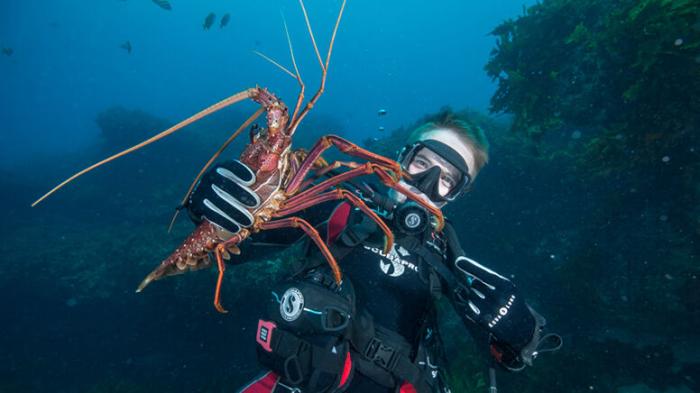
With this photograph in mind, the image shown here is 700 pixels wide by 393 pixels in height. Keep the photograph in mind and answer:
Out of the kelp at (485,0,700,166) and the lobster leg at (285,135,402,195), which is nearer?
the lobster leg at (285,135,402,195)

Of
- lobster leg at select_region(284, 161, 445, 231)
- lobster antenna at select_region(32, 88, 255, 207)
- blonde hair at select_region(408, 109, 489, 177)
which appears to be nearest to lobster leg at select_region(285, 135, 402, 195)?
lobster leg at select_region(284, 161, 445, 231)

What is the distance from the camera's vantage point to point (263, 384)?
236 centimetres

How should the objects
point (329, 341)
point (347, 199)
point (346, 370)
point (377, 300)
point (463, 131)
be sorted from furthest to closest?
point (463, 131), point (377, 300), point (347, 199), point (346, 370), point (329, 341)

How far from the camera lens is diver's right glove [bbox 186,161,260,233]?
2398mm

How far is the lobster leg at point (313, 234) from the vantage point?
7.78 ft

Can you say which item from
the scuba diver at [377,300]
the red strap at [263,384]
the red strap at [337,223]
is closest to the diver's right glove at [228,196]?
the scuba diver at [377,300]

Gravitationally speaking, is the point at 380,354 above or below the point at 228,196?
below

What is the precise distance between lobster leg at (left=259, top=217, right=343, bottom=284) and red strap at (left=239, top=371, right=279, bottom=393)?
83 cm

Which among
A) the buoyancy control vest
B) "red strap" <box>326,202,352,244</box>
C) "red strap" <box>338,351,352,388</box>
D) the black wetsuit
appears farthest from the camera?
"red strap" <box>326,202,352,244</box>

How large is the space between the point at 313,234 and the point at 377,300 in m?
0.81

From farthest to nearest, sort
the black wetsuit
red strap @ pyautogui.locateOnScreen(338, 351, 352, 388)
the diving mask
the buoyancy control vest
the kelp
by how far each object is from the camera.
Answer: the kelp < the diving mask < the black wetsuit < red strap @ pyautogui.locateOnScreen(338, 351, 352, 388) < the buoyancy control vest

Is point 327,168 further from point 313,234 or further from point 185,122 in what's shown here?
point 185,122

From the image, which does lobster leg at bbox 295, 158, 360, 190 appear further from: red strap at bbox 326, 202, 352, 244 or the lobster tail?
the lobster tail

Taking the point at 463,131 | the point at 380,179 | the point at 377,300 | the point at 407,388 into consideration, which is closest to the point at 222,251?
the point at 377,300
